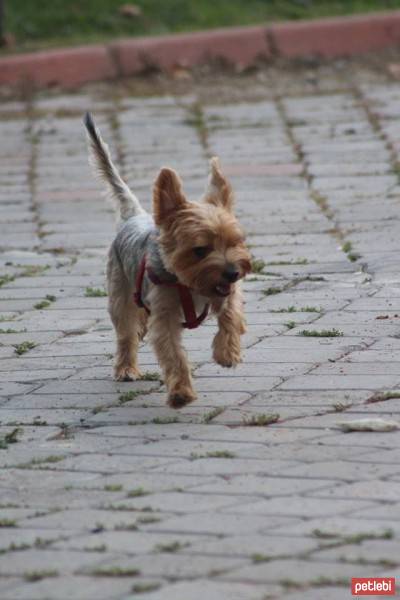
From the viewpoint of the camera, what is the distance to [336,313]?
741cm

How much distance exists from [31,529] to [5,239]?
527cm

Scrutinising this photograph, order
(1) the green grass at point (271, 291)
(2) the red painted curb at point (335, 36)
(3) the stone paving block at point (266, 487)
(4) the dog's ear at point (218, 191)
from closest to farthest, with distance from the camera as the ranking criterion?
1. (3) the stone paving block at point (266, 487)
2. (4) the dog's ear at point (218, 191)
3. (1) the green grass at point (271, 291)
4. (2) the red painted curb at point (335, 36)

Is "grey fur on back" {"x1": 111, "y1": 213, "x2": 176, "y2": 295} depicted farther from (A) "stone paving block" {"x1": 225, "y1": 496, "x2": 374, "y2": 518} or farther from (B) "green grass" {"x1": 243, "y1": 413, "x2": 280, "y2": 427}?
(A) "stone paving block" {"x1": 225, "y1": 496, "x2": 374, "y2": 518}

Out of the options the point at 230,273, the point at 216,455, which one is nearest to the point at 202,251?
the point at 230,273

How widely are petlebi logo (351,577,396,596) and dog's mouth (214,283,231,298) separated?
82.4 inches

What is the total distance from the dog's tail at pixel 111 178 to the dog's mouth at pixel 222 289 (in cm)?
115

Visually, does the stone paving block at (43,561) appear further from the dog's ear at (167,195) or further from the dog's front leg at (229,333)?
the dog's ear at (167,195)

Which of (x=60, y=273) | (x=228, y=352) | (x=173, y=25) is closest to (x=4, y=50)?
(x=173, y=25)

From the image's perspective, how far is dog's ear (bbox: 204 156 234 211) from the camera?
20.2 ft

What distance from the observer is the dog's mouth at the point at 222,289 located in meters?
5.90

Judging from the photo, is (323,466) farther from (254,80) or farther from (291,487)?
(254,80)

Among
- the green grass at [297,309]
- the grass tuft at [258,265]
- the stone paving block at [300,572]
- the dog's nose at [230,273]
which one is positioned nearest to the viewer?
the stone paving block at [300,572]

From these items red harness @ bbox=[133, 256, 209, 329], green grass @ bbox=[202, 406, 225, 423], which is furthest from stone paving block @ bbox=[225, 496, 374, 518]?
red harness @ bbox=[133, 256, 209, 329]

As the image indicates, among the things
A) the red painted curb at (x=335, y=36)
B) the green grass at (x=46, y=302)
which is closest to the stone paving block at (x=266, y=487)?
the green grass at (x=46, y=302)
